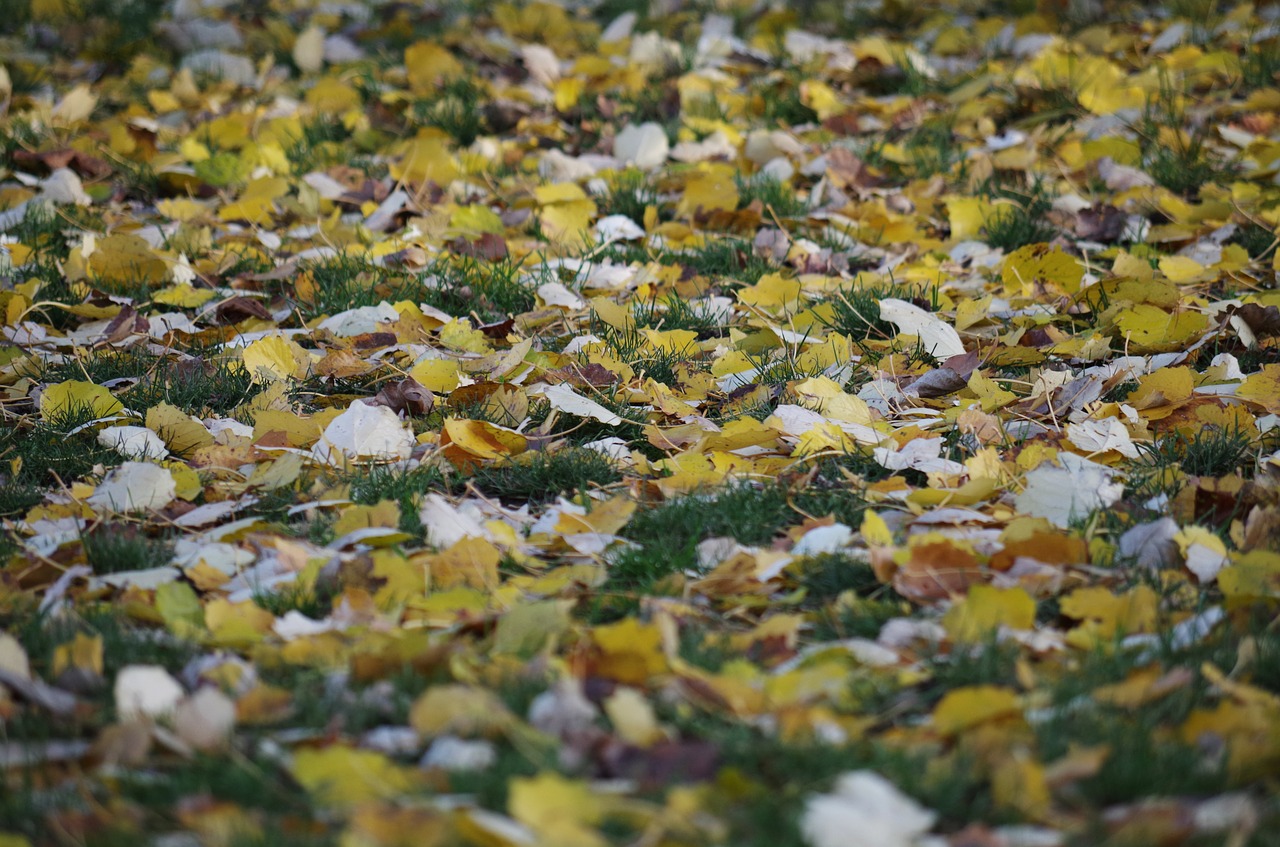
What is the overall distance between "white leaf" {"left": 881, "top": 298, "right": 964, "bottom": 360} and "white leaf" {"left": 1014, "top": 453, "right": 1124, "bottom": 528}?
2.13 ft

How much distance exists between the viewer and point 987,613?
1684 mm

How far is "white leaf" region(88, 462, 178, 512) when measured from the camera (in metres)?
2.11

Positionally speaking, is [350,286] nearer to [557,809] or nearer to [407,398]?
[407,398]

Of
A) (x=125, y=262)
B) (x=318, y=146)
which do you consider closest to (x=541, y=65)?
(x=318, y=146)

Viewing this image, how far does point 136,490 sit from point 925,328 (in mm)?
1623

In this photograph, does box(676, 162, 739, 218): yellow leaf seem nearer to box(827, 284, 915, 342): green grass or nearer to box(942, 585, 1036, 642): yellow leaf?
box(827, 284, 915, 342): green grass

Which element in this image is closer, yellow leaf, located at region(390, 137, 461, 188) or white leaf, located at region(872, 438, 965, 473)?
white leaf, located at region(872, 438, 965, 473)

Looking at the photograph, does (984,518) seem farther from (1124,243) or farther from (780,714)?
(1124,243)

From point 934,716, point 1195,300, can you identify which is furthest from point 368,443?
point 1195,300

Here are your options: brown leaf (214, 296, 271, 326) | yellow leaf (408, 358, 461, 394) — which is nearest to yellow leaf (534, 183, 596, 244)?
brown leaf (214, 296, 271, 326)

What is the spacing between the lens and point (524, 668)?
5.17ft

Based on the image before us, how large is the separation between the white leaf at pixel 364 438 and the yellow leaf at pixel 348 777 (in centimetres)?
98

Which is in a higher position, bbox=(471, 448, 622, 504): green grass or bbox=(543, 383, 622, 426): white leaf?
bbox=(543, 383, 622, 426): white leaf

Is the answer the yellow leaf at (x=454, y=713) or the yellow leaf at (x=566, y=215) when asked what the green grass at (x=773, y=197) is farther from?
the yellow leaf at (x=454, y=713)
